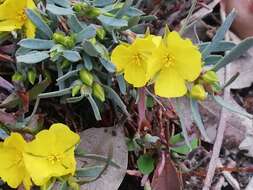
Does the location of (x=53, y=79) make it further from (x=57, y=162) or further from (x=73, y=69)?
(x=57, y=162)

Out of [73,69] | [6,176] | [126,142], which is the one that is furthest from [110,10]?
[6,176]

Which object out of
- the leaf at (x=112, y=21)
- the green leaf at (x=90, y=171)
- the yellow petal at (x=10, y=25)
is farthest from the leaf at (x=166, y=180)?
the yellow petal at (x=10, y=25)

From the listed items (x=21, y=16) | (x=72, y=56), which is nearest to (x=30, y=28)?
(x=21, y=16)

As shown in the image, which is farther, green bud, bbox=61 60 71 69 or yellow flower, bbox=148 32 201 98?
green bud, bbox=61 60 71 69

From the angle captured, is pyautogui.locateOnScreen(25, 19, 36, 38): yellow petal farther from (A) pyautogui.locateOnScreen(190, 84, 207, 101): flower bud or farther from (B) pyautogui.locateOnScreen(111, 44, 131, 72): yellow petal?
(A) pyautogui.locateOnScreen(190, 84, 207, 101): flower bud

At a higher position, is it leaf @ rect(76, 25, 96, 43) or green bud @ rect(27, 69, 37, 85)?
leaf @ rect(76, 25, 96, 43)

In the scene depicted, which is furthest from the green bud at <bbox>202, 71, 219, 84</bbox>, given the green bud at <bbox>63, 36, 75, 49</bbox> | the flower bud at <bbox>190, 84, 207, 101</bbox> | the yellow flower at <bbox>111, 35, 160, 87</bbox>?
the green bud at <bbox>63, 36, 75, 49</bbox>
